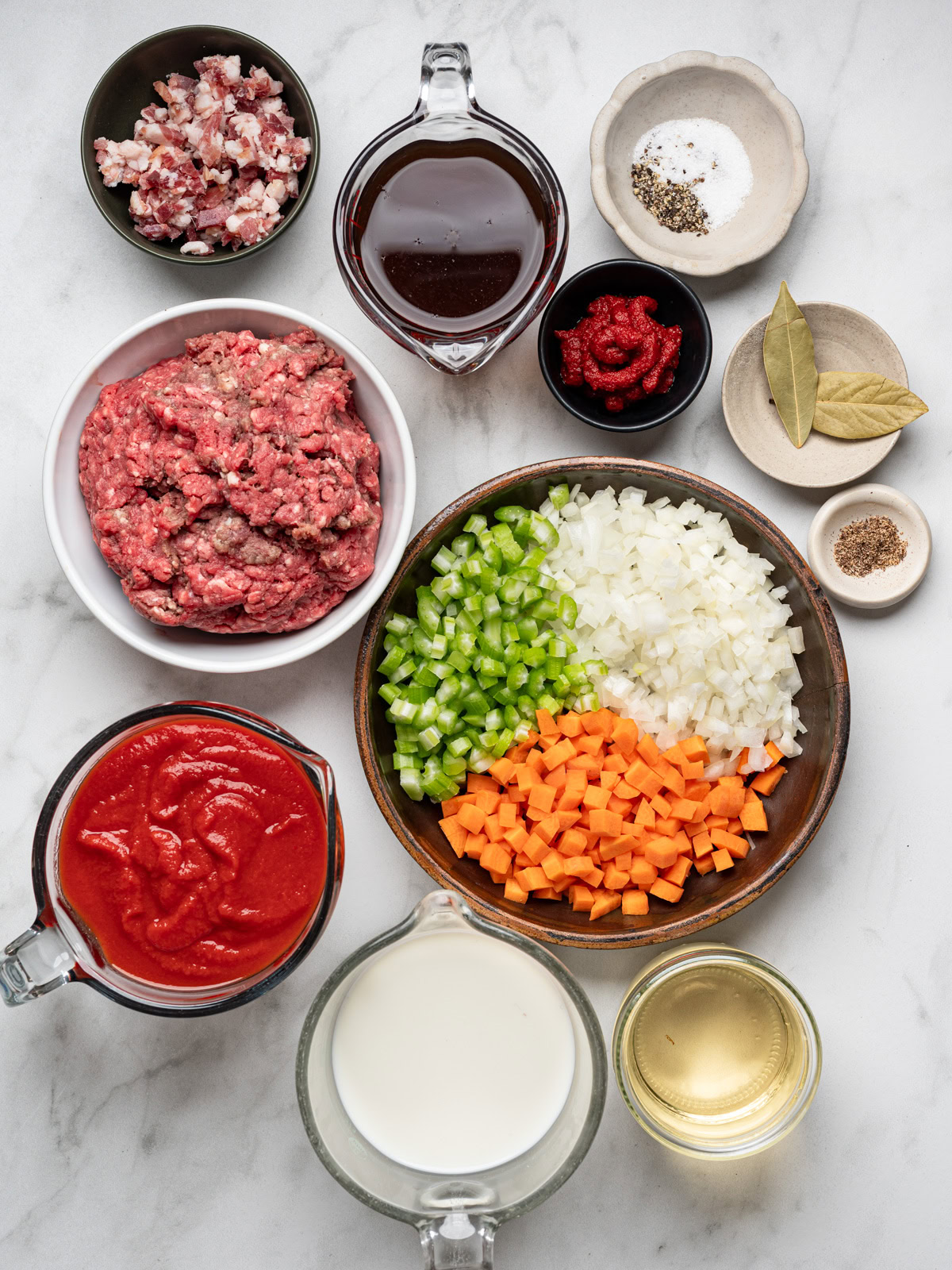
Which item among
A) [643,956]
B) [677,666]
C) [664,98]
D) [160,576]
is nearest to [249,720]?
[160,576]

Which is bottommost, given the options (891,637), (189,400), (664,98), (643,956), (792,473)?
(643,956)

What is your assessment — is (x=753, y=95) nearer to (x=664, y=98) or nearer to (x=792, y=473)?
(x=664, y=98)

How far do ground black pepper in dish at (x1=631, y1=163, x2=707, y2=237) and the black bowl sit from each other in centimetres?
15

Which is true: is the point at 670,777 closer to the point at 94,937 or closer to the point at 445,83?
the point at 94,937

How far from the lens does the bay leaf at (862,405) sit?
2.35 meters

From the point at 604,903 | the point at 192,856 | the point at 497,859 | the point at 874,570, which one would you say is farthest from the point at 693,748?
the point at 192,856

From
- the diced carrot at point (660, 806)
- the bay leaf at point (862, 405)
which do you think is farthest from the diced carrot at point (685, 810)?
the bay leaf at point (862, 405)

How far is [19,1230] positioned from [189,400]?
2.02 meters

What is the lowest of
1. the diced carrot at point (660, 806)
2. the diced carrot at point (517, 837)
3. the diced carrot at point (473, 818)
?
the diced carrot at point (660, 806)

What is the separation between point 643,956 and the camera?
239 centimetres

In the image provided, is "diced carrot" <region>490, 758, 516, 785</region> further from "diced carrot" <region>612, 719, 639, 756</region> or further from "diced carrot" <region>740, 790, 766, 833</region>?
"diced carrot" <region>740, 790, 766, 833</region>

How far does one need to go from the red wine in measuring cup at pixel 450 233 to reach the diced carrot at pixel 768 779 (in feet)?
4.05

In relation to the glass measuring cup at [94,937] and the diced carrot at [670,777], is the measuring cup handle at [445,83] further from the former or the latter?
the diced carrot at [670,777]

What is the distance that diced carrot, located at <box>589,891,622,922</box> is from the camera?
7.26ft
